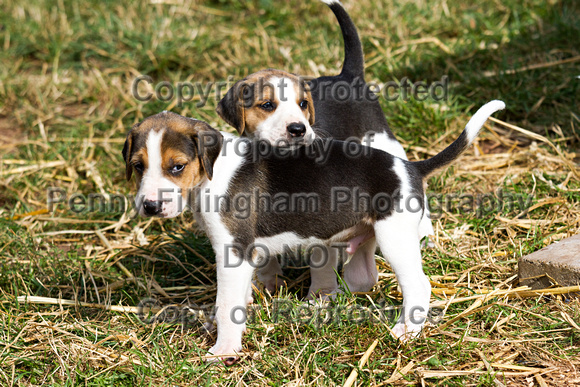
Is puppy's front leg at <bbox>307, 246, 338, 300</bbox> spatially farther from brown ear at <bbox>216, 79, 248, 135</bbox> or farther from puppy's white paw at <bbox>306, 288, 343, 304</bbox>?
brown ear at <bbox>216, 79, 248, 135</bbox>

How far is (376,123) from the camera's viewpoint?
5.87m

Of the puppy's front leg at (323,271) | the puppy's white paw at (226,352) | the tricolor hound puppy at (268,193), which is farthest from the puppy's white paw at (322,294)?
the puppy's white paw at (226,352)

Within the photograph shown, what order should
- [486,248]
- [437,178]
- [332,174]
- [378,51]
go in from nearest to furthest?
[332,174] → [486,248] → [437,178] → [378,51]

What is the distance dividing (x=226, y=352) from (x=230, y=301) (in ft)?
1.21

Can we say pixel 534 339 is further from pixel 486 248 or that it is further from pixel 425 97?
pixel 425 97

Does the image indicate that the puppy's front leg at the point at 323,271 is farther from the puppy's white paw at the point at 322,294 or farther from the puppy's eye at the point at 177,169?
the puppy's eye at the point at 177,169

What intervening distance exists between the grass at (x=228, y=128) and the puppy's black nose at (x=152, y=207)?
1.03 m

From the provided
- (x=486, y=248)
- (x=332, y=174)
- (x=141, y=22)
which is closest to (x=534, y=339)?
(x=486, y=248)

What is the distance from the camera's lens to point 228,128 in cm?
754

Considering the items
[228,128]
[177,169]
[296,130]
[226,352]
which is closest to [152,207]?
[177,169]

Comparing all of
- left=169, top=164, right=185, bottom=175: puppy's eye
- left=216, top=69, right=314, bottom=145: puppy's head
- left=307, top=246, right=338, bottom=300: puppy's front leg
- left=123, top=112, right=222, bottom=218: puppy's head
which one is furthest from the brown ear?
left=307, top=246, right=338, bottom=300: puppy's front leg

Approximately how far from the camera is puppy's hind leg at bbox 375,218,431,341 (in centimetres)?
428

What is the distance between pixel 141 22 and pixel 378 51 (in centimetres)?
397

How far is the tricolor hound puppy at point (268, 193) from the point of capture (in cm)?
419
